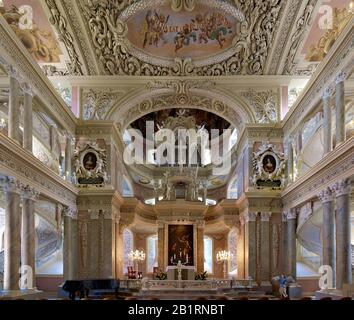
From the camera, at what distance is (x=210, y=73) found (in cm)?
2903

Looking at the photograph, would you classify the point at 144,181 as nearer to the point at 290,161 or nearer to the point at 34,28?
the point at 290,161

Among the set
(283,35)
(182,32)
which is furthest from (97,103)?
(283,35)

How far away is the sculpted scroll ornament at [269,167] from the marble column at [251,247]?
66.3 inches

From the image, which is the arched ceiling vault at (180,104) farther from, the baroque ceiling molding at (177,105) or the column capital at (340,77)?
the column capital at (340,77)

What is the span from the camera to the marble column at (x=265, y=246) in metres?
27.8

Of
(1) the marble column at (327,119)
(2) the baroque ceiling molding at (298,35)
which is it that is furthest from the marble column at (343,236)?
(2) the baroque ceiling molding at (298,35)

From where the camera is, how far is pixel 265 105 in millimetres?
28953

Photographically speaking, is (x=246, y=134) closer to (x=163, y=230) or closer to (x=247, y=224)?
(x=247, y=224)

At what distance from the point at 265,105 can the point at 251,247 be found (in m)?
7.32

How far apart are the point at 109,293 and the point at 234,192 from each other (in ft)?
55.6

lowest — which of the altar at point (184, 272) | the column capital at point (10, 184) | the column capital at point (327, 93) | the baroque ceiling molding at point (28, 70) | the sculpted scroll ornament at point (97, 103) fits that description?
the altar at point (184, 272)

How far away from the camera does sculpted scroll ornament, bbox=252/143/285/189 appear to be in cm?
2822
